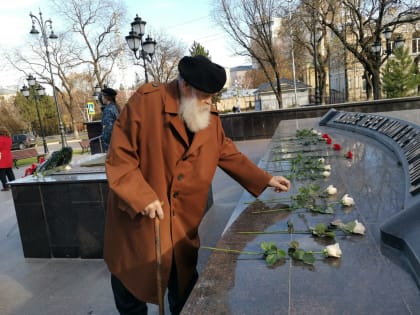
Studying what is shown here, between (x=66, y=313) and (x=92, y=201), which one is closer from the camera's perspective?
(x=66, y=313)

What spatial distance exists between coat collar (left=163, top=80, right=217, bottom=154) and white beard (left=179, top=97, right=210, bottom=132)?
0.03 m

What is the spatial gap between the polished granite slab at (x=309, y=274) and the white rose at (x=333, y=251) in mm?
35

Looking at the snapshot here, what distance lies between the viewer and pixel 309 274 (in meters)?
1.73

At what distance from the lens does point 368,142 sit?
17.1 ft

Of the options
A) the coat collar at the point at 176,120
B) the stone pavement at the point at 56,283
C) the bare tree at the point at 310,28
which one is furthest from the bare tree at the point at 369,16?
the coat collar at the point at 176,120

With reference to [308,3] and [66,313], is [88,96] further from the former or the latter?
[66,313]

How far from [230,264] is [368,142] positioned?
4.14m

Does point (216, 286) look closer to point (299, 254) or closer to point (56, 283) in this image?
point (299, 254)

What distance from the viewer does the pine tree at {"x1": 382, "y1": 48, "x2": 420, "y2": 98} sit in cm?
2824

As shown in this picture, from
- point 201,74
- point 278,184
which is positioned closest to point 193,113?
point 201,74

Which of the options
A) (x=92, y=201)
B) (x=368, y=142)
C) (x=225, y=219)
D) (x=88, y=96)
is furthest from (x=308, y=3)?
(x=88, y=96)

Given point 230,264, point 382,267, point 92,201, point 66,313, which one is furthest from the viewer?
point 92,201

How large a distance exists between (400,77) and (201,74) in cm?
3195

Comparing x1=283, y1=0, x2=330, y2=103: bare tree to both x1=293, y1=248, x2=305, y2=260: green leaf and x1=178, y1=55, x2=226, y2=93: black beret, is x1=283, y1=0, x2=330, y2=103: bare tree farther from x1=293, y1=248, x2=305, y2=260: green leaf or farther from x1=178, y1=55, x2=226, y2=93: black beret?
x1=293, y1=248, x2=305, y2=260: green leaf
